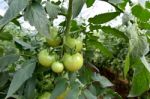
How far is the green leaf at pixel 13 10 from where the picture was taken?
104cm

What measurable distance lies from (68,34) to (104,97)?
1.52 ft

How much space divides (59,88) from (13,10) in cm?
33

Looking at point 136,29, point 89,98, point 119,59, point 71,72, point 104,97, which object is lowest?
point 119,59

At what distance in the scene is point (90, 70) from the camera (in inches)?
57.1

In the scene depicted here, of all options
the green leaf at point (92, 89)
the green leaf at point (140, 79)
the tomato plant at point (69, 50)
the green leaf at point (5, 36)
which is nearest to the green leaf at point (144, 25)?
the tomato plant at point (69, 50)

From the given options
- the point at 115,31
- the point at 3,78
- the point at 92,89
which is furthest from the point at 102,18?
the point at 3,78

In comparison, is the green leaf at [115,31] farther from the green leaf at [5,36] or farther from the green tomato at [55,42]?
the green leaf at [5,36]

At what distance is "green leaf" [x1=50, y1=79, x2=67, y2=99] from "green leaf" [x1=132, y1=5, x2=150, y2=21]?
0.98ft

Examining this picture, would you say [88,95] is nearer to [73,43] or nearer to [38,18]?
[73,43]

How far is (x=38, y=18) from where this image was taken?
108 cm

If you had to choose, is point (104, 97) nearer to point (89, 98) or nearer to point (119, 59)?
point (89, 98)

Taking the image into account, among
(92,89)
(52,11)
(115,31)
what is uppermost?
(52,11)

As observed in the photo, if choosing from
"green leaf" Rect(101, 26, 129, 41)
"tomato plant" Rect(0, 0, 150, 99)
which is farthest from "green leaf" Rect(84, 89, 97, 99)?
"green leaf" Rect(101, 26, 129, 41)

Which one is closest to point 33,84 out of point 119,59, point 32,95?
point 32,95
